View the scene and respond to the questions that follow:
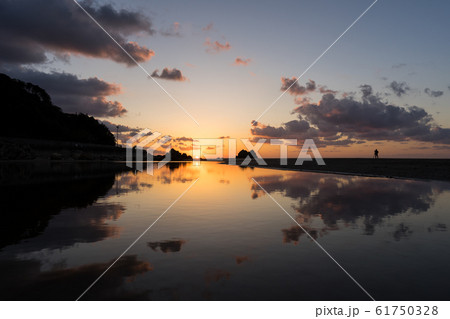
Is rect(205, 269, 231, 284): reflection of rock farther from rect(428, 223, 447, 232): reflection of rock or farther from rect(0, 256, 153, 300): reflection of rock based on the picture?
rect(428, 223, 447, 232): reflection of rock

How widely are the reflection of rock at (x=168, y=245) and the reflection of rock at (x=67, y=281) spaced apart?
3.47 feet

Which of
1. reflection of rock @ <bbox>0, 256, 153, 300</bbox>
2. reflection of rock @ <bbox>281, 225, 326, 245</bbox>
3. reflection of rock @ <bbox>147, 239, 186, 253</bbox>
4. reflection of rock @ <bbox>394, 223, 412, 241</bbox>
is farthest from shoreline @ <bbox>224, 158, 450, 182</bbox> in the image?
reflection of rock @ <bbox>0, 256, 153, 300</bbox>

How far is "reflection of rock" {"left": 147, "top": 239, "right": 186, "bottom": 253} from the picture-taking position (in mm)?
8728

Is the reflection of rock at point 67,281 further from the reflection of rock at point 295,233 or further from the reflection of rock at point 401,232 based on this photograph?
the reflection of rock at point 401,232

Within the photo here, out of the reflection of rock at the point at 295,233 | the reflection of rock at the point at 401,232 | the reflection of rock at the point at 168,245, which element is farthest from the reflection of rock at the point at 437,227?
the reflection of rock at the point at 168,245

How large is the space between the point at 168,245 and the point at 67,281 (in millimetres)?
3155

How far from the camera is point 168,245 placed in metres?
9.16

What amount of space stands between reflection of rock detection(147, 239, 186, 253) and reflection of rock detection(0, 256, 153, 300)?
1.06m

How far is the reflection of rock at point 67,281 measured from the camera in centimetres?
573

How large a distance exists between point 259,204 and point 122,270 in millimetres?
11196

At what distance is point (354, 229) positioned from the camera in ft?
37.2

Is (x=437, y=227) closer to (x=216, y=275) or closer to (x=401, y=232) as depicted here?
(x=401, y=232)

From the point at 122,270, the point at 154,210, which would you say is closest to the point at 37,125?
the point at 154,210
